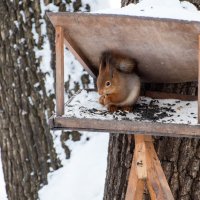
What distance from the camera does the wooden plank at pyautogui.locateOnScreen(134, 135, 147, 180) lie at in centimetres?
212

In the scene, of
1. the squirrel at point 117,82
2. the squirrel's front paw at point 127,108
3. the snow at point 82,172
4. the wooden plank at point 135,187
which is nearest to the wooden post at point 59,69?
the squirrel at point 117,82

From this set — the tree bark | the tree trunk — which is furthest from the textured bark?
the tree trunk

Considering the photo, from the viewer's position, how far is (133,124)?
1960mm

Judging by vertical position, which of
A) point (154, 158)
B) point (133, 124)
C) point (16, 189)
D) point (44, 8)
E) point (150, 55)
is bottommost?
point (16, 189)

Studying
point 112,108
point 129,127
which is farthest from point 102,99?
point 129,127

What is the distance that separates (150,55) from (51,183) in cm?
178

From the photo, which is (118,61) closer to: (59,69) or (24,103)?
(59,69)

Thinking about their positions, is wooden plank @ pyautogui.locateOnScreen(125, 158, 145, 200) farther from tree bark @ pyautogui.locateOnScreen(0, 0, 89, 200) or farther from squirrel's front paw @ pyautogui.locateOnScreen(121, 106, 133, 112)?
tree bark @ pyautogui.locateOnScreen(0, 0, 89, 200)

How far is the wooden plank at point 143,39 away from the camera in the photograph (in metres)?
1.91

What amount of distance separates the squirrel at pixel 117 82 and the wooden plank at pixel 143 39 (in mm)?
32

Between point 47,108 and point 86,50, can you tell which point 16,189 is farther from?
point 86,50

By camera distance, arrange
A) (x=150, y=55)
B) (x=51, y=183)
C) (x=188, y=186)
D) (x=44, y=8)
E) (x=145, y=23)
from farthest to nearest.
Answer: (x=51, y=183) < (x=44, y=8) < (x=188, y=186) < (x=150, y=55) < (x=145, y=23)

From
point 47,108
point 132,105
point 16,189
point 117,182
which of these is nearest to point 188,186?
point 117,182

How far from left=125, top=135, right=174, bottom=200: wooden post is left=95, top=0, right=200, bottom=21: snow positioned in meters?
0.43
